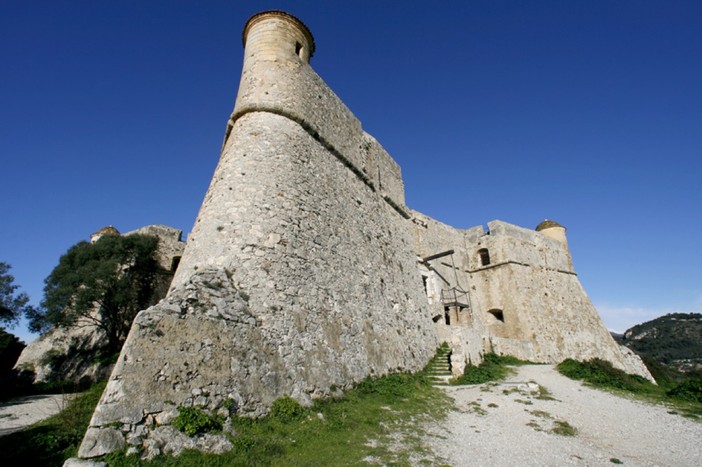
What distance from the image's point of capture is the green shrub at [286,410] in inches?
259

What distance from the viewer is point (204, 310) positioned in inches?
261

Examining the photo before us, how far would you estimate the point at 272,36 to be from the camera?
11898mm

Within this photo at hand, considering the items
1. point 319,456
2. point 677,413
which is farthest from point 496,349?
point 319,456

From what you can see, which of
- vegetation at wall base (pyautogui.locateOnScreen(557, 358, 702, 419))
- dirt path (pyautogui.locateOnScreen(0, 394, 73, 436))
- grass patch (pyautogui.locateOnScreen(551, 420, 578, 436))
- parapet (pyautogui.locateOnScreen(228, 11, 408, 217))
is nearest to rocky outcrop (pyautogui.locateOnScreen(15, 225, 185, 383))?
dirt path (pyautogui.locateOnScreen(0, 394, 73, 436))

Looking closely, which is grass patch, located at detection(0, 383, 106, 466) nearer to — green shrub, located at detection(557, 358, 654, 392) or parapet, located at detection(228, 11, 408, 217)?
parapet, located at detection(228, 11, 408, 217)

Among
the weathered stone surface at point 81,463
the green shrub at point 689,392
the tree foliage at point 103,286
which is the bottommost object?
the weathered stone surface at point 81,463

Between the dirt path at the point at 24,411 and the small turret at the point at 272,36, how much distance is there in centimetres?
1075

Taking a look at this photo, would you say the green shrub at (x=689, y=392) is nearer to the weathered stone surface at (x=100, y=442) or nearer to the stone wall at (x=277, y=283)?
the stone wall at (x=277, y=283)

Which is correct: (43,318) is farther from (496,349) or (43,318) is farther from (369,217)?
(496,349)

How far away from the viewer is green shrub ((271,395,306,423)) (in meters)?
6.57

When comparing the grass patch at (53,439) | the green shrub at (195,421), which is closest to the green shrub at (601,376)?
the green shrub at (195,421)

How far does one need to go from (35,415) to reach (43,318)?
33.2 ft

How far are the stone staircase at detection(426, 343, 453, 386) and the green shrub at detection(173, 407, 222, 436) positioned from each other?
841 centimetres

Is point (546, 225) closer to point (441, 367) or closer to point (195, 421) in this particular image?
point (441, 367)
